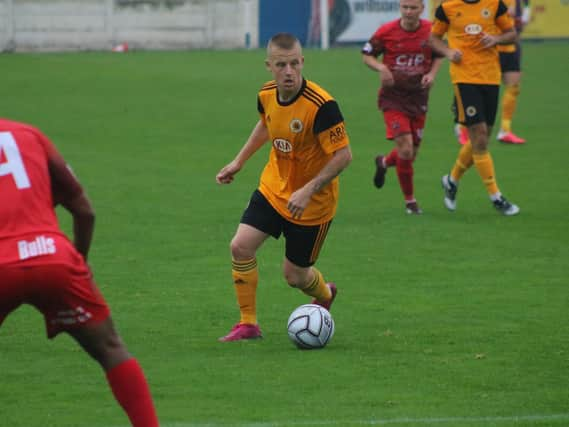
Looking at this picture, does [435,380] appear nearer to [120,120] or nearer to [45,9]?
[120,120]

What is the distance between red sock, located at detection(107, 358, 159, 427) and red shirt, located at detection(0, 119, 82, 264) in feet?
1.97

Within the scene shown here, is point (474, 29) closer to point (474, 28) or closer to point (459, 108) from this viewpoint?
point (474, 28)

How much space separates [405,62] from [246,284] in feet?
18.4

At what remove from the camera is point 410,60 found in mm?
13055

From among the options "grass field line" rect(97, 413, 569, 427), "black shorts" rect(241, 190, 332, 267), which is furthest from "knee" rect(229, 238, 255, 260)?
"grass field line" rect(97, 413, 569, 427)

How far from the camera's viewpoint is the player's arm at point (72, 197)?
204 inches

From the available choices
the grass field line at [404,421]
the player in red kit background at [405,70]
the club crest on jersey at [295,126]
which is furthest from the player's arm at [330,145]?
the player in red kit background at [405,70]

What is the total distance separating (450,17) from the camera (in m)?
13.2

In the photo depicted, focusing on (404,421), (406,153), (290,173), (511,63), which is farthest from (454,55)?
(404,421)

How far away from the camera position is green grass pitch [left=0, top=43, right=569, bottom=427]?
6.65 m

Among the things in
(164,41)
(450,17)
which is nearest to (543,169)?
(450,17)

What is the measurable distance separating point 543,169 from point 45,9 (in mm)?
23186

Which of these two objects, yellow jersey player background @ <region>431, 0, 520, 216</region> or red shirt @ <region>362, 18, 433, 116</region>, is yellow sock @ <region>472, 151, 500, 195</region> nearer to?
yellow jersey player background @ <region>431, 0, 520, 216</region>

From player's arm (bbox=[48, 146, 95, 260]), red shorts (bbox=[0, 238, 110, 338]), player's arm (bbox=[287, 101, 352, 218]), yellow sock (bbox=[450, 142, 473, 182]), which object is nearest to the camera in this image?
Result: red shorts (bbox=[0, 238, 110, 338])
